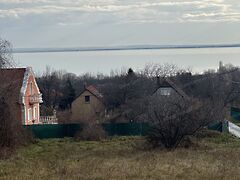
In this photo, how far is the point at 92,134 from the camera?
95.7 ft

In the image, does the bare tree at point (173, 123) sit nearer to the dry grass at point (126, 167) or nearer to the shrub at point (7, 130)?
the dry grass at point (126, 167)

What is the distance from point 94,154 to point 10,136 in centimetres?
426

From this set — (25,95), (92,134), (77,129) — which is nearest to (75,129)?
(77,129)

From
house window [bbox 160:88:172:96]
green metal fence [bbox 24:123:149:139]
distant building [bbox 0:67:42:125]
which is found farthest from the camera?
house window [bbox 160:88:172:96]

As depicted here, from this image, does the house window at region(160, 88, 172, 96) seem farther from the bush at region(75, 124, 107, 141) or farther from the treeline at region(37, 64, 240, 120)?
the bush at region(75, 124, 107, 141)

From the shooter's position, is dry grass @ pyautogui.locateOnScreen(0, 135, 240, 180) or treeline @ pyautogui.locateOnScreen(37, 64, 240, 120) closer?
dry grass @ pyautogui.locateOnScreen(0, 135, 240, 180)

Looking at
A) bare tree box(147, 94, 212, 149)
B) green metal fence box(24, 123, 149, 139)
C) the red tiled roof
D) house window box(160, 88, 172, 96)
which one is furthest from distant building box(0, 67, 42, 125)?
bare tree box(147, 94, 212, 149)

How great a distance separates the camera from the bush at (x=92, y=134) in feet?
95.2

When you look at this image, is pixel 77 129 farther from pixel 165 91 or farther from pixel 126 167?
pixel 126 167

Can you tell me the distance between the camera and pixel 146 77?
184ft

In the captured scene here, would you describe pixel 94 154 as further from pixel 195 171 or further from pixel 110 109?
pixel 110 109

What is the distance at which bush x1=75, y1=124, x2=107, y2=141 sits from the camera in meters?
29.0

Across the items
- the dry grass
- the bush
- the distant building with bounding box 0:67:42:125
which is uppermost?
the distant building with bounding box 0:67:42:125

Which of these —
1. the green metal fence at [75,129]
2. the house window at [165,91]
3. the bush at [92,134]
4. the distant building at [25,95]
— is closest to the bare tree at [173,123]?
the bush at [92,134]
